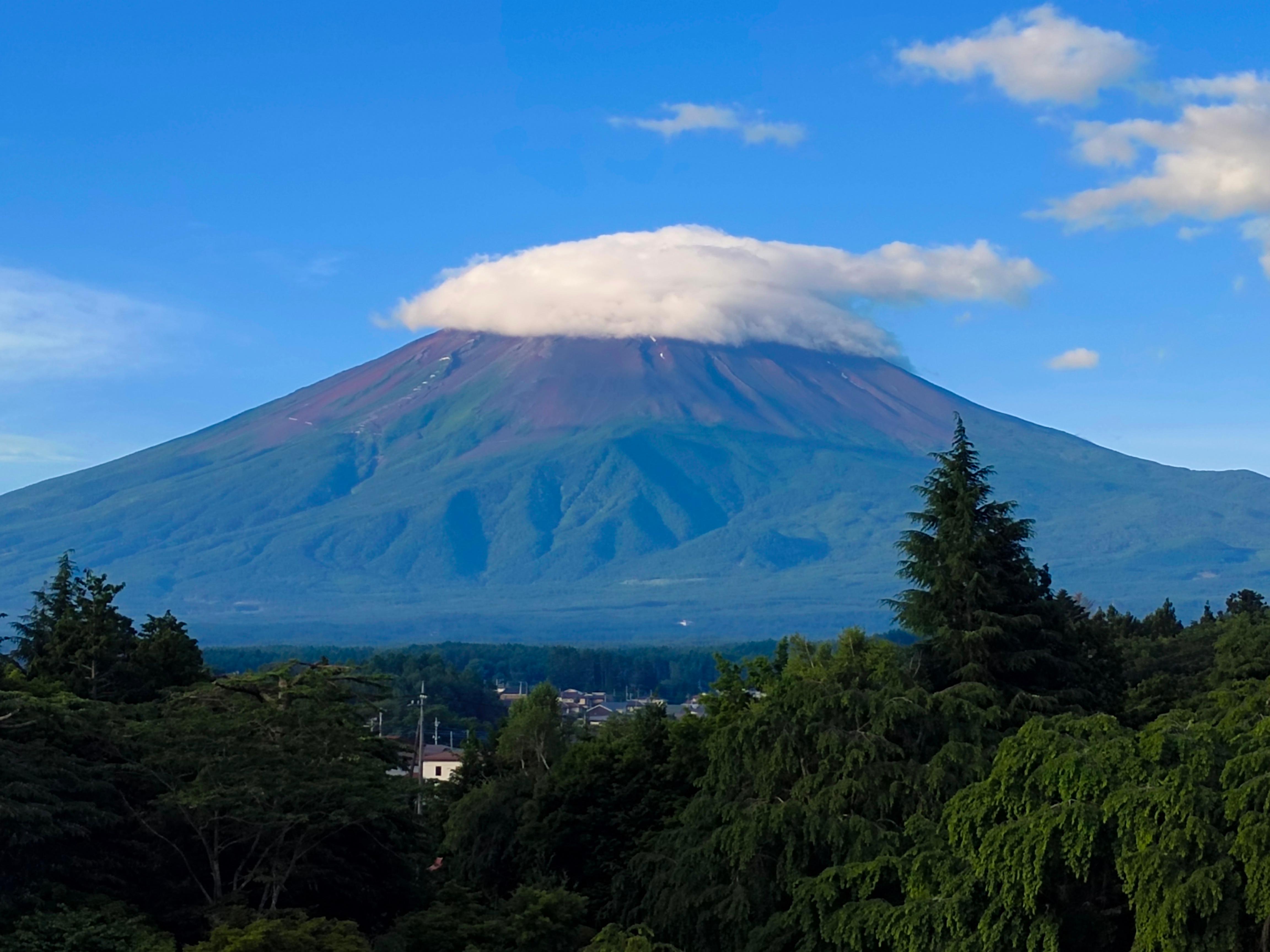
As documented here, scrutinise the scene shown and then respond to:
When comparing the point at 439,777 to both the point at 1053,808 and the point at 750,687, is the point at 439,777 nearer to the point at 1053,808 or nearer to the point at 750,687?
the point at 750,687

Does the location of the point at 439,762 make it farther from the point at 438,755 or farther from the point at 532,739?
the point at 532,739

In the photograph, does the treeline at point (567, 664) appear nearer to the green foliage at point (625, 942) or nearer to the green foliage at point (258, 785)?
the green foliage at point (258, 785)

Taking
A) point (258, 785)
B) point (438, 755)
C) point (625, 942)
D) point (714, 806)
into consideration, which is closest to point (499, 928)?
point (625, 942)

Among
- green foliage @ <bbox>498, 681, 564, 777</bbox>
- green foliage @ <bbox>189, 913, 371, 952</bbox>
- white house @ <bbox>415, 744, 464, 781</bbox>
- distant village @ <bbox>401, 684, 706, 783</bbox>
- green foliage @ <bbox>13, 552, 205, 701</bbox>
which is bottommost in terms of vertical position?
white house @ <bbox>415, 744, 464, 781</bbox>

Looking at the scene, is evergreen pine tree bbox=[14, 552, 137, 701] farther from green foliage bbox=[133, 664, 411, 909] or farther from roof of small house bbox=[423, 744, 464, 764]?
roof of small house bbox=[423, 744, 464, 764]

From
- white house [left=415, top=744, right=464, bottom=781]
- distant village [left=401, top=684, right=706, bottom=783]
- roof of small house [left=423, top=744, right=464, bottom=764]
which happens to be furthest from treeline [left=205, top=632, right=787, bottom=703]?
white house [left=415, top=744, right=464, bottom=781]

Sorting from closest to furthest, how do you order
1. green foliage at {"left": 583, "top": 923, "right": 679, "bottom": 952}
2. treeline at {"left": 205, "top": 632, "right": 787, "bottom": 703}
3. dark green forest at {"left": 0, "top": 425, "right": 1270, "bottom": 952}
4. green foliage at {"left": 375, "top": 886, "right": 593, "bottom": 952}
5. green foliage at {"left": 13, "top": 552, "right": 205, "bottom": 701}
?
dark green forest at {"left": 0, "top": 425, "right": 1270, "bottom": 952} → green foliage at {"left": 583, "top": 923, "right": 679, "bottom": 952} → green foliage at {"left": 375, "top": 886, "right": 593, "bottom": 952} → green foliage at {"left": 13, "top": 552, "right": 205, "bottom": 701} → treeline at {"left": 205, "top": 632, "right": 787, "bottom": 703}
